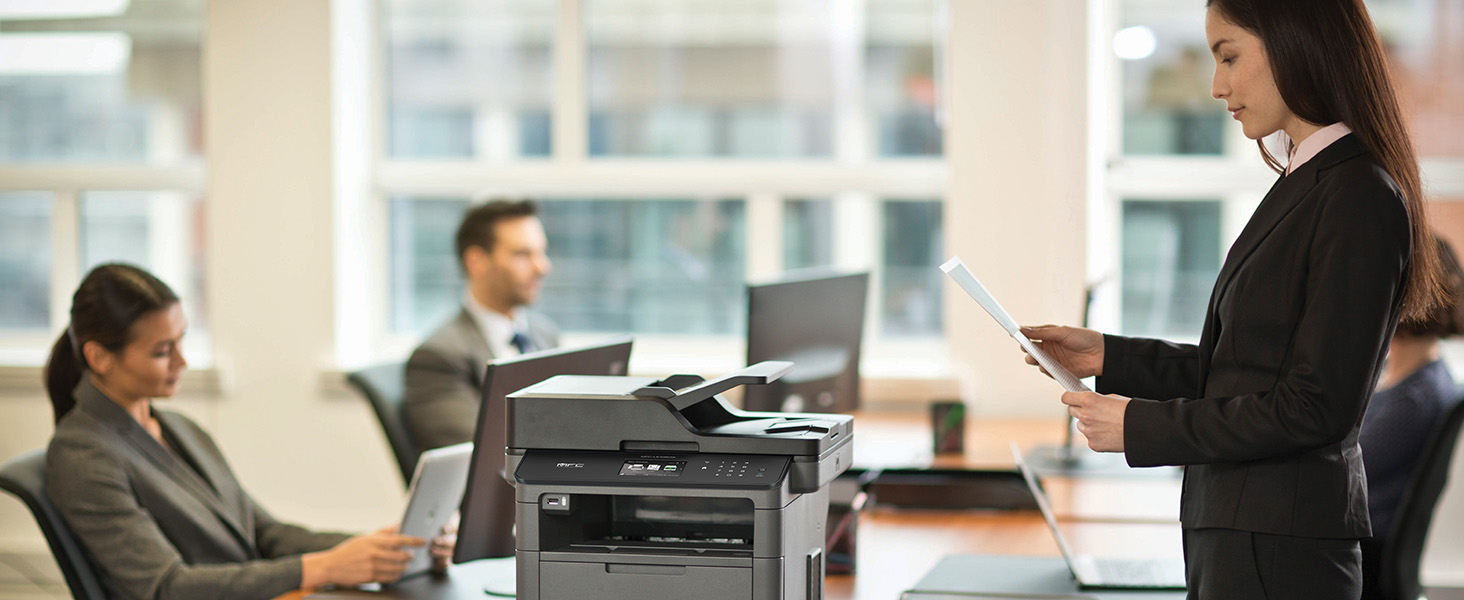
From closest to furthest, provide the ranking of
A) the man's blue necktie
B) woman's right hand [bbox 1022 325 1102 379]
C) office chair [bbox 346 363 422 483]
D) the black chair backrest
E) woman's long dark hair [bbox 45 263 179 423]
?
the black chair backrest → woman's right hand [bbox 1022 325 1102 379] → woman's long dark hair [bbox 45 263 179 423] → office chair [bbox 346 363 422 483] → the man's blue necktie

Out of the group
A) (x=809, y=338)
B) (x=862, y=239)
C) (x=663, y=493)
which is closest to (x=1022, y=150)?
(x=862, y=239)

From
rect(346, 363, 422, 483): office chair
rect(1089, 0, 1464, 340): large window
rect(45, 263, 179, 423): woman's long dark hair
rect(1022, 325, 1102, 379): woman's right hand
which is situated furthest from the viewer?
rect(1089, 0, 1464, 340): large window

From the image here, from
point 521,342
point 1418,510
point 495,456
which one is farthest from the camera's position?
point 521,342

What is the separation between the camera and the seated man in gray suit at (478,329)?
2.96 meters

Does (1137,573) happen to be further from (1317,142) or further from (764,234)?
(764,234)

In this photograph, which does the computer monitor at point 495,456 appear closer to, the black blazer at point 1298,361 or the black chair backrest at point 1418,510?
the black blazer at point 1298,361

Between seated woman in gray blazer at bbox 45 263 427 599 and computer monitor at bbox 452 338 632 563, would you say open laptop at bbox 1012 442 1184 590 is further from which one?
seated woman in gray blazer at bbox 45 263 427 599

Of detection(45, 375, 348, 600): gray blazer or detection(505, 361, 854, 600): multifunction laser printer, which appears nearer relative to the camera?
detection(505, 361, 854, 600): multifunction laser printer

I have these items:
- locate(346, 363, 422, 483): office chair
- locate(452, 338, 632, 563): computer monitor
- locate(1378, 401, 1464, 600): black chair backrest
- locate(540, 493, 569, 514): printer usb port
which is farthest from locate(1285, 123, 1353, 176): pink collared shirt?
locate(346, 363, 422, 483): office chair

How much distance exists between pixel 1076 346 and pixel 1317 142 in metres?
0.41

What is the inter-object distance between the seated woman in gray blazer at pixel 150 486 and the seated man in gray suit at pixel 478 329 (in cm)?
55

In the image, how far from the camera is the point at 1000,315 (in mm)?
1502

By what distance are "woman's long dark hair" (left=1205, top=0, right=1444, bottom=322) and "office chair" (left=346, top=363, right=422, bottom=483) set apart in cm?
210

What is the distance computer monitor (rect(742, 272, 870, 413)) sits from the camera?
7.73 ft
